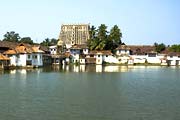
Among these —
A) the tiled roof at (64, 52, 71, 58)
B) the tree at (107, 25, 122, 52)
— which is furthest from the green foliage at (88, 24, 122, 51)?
the tiled roof at (64, 52, 71, 58)

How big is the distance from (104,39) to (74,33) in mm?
31831

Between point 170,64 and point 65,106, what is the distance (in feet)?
232

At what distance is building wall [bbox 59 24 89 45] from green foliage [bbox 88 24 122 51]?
23957mm

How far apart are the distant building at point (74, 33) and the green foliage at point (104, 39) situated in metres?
24.0

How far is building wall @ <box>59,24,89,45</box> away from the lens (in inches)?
4737

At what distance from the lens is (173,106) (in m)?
24.1

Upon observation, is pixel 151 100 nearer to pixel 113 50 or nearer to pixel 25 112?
pixel 25 112

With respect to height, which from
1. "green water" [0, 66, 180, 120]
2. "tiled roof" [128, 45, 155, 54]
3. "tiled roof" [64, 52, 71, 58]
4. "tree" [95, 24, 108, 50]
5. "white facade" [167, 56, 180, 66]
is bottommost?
"green water" [0, 66, 180, 120]

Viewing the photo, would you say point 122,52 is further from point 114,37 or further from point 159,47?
point 159,47

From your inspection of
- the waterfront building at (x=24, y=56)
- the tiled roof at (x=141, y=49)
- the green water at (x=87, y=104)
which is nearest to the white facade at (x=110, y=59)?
the tiled roof at (x=141, y=49)

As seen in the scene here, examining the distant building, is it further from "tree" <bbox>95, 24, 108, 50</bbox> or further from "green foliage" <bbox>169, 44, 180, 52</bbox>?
"green foliage" <bbox>169, 44, 180, 52</bbox>

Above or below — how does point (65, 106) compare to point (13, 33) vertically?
below

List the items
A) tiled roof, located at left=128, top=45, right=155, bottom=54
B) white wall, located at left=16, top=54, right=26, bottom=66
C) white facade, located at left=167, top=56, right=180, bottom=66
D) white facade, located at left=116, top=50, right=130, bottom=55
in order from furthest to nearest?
tiled roof, located at left=128, top=45, right=155, bottom=54, white facade, located at left=116, top=50, right=130, bottom=55, white facade, located at left=167, top=56, right=180, bottom=66, white wall, located at left=16, top=54, right=26, bottom=66

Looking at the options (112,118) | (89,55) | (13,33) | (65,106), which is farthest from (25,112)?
(13,33)
